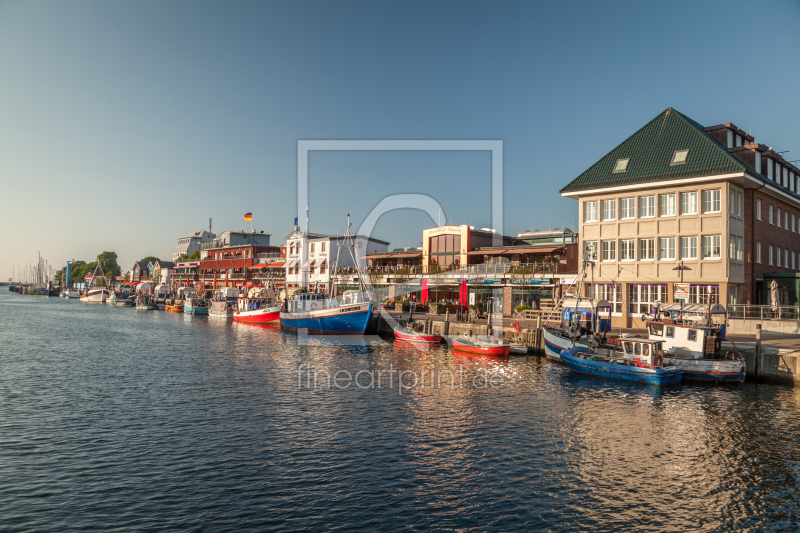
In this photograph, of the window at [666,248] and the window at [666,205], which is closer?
the window at [666,248]

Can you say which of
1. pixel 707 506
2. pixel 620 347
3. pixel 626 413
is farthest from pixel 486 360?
pixel 707 506

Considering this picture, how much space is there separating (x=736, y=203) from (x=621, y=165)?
1005 centimetres

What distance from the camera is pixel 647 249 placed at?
146ft

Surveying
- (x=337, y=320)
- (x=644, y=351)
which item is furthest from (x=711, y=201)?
(x=337, y=320)

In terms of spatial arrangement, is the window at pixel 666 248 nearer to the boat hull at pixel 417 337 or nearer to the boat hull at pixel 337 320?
the boat hull at pixel 417 337

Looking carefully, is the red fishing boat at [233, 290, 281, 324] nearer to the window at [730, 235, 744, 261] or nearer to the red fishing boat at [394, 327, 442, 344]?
the red fishing boat at [394, 327, 442, 344]

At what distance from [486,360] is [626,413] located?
15.5 meters

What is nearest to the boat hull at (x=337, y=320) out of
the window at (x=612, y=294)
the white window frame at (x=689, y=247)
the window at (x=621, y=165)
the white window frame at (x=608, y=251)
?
the window at (x=612, y=294)

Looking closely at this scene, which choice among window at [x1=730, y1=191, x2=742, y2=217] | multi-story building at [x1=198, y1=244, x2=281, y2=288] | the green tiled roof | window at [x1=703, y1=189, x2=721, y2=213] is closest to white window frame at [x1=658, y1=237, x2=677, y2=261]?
window at [x1=703, y1=189, x2=721, y2=213]

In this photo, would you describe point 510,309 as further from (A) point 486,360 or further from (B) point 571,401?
(B) point 571,401

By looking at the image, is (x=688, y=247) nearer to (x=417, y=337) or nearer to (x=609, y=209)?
(x=609, y=209)

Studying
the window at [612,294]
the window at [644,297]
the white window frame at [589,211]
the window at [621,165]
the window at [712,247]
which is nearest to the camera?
the window at [712,247]

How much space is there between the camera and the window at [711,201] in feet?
136

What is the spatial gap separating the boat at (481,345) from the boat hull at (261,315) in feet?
109
